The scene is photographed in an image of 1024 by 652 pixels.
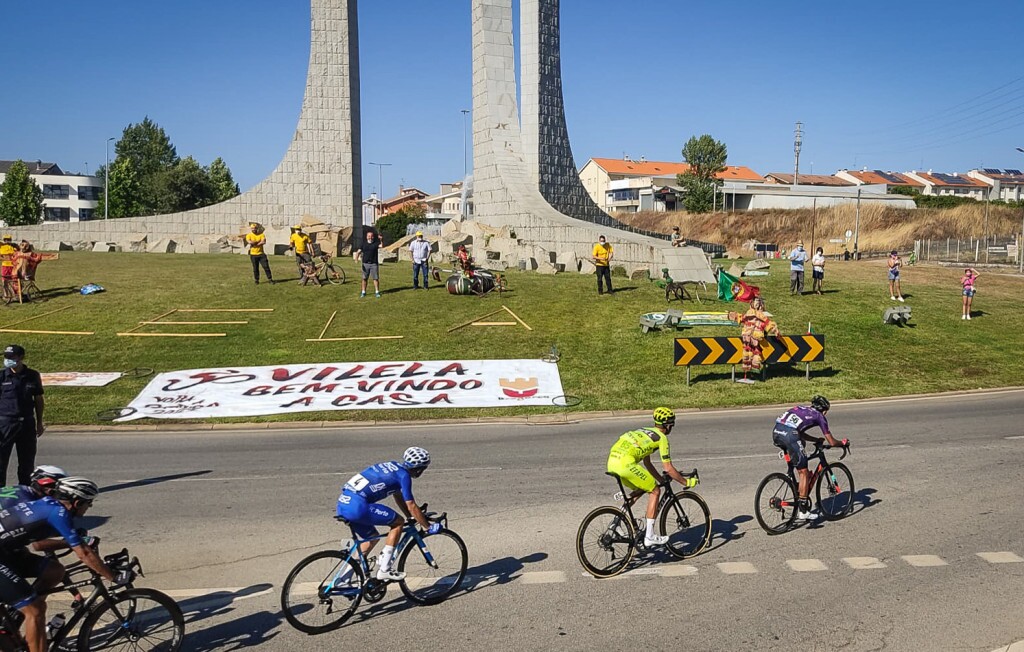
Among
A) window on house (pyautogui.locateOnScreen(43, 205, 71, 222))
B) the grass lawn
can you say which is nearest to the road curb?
the grass lawn

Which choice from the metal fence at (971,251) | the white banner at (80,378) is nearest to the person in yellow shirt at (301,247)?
the white banner at (80,378)

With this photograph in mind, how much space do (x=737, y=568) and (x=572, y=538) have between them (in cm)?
207

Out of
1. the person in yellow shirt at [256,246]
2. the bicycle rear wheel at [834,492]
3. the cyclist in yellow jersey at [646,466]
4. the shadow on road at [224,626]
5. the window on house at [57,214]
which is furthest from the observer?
the window on house at [57,214]

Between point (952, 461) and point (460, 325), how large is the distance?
14402 mm

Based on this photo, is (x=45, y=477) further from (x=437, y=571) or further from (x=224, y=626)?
(x=437, y=571)

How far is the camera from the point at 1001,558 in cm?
946

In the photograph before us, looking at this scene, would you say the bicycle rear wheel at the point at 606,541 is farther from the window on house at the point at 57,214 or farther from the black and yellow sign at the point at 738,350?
the window on house at the point at 57,214

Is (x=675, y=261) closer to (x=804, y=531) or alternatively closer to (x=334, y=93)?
(x=804, y=531)

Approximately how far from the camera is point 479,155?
46719 millimetres

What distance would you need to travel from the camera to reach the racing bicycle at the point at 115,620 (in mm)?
6680

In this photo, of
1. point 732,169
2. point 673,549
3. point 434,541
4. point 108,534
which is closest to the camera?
point 434,541

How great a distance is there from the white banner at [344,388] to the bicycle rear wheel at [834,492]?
8164 millimetres

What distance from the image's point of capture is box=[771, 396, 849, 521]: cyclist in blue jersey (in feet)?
34.0

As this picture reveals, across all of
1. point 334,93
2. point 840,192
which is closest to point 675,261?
point 334,93
